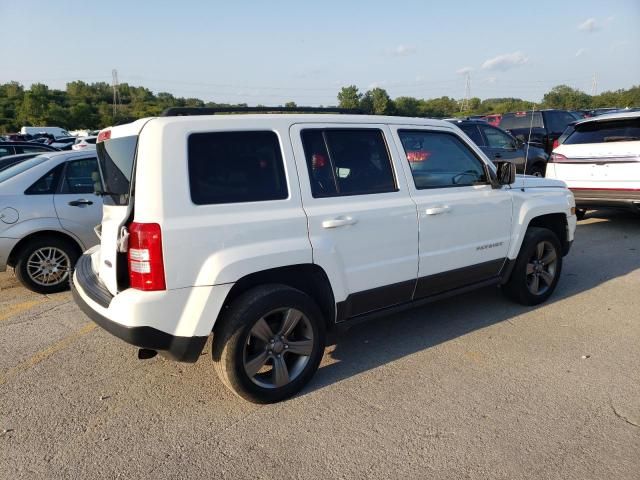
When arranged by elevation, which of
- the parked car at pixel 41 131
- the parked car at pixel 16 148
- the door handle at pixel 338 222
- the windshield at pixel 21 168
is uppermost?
the parked car at pixel 41 131

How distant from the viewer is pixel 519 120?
47.9 ft

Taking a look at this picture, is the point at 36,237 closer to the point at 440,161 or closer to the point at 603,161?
the point at 440,161

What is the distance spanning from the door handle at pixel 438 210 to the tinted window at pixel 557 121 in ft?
39.2

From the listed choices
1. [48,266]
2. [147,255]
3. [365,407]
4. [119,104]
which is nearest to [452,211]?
[365,407]

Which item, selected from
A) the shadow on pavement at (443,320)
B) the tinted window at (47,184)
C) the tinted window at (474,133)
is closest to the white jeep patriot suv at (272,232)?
the shadow on pavement at (443,320)

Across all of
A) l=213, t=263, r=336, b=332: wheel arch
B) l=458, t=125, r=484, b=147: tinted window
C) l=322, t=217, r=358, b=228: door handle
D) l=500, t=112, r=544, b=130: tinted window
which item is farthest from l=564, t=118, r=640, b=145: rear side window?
l=213, t=263, r=336, b=332: wheel arch

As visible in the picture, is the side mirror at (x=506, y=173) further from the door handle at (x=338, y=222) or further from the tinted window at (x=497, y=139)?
the tinted window at (x=497, y=139)

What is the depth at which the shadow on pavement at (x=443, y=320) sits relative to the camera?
3793mm

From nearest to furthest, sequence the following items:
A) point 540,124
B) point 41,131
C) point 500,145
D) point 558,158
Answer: point 558,158 < point 500,145 < point 540,124 < point 41,131

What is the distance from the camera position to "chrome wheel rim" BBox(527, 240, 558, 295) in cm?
482

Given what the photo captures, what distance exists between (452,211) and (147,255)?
238cm

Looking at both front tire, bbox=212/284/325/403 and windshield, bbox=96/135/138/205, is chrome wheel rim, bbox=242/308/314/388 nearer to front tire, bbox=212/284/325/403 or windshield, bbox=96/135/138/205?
→ front tire, bbox=212/284/325/403

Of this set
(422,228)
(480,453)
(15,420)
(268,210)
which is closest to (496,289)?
(422,228)

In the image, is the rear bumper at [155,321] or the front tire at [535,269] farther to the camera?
the front tire at [535,269]
